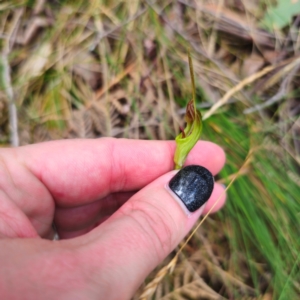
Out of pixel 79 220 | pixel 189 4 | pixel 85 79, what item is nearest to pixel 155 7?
pixel 189 4

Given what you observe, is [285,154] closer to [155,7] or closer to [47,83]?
[155,7]

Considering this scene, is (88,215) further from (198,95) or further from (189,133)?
(198,95)

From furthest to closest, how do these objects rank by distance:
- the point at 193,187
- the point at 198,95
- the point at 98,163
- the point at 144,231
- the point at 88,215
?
the point at 198,95 < the point at 88,215 < the point at 98,163 < the point at 193,187 < the point at 144,231

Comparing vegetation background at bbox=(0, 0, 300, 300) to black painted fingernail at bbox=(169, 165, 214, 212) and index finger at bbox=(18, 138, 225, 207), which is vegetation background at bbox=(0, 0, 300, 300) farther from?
black painted fingernail at bbox=(169, 165, 214, 212)

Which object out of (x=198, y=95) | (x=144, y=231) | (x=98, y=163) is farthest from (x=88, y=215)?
(x=198, y=95)

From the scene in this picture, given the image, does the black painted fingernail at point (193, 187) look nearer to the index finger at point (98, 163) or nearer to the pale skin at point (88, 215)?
the pale skin at point (88, 215)

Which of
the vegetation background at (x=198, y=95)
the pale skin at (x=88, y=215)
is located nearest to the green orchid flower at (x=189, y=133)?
the pale skin at (x=88, y=215)

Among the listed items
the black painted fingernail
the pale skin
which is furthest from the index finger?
the black painted fingernail
